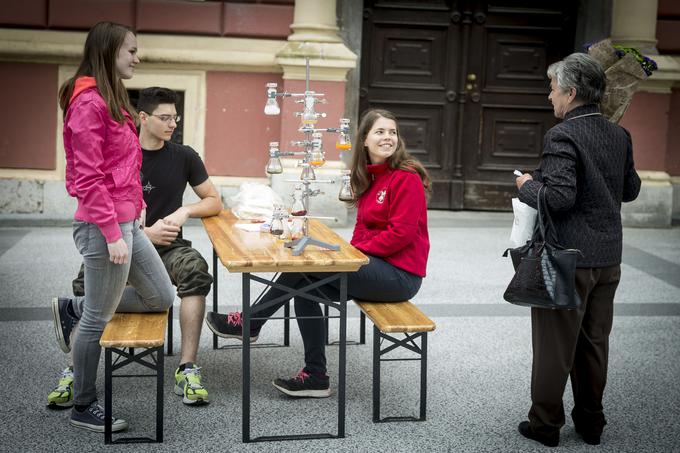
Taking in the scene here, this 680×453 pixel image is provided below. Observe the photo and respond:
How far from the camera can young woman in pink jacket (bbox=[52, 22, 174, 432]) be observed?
13.2 ft

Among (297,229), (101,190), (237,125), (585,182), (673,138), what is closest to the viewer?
(101,190)

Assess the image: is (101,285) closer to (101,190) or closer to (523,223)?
(101,190)

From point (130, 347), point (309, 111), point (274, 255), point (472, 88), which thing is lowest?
point (130, 347)

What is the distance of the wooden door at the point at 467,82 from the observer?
10977mm

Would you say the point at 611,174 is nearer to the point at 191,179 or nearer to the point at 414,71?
the point at 191,179

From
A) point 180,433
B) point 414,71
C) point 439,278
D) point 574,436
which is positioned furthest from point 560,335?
point 414,71

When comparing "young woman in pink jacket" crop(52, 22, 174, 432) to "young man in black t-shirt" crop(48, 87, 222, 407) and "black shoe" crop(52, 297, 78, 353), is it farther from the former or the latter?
"young man in black t-shirt" crop(48, 87, 222, 407)

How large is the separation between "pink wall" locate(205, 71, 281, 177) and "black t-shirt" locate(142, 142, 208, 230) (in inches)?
193

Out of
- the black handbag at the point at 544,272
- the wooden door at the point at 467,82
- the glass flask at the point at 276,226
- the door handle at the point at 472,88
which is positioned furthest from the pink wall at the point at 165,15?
the black handbag at the point at 544,272

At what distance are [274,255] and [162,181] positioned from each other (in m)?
1.21

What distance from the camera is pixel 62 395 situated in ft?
15.3

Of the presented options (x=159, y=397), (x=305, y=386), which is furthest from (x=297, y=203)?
(x=159, y=397)

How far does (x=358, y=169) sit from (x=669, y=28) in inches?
279

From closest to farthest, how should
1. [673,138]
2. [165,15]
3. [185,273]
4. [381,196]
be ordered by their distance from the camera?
1. [381,196]
2. [185,273]
3. [165,15]
4. [673,138]
